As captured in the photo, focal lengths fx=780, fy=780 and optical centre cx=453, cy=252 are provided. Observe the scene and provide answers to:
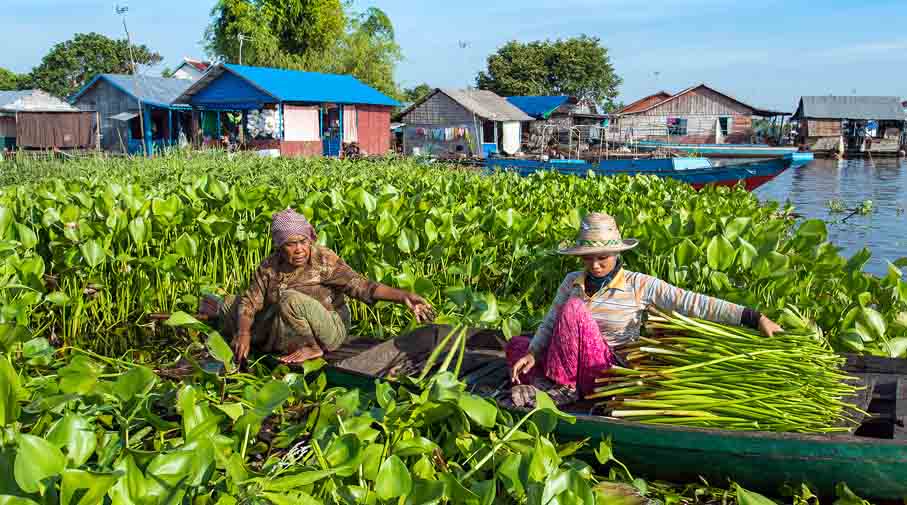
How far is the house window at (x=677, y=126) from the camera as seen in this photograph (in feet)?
129

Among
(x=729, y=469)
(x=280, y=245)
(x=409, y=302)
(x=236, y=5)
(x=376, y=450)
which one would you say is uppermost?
(x=236, y=5)

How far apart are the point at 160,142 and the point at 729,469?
93.0 feet

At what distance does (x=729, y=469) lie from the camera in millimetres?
2975

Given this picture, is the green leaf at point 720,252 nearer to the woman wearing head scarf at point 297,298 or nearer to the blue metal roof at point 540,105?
the woman wearing head scarf at point 297,298

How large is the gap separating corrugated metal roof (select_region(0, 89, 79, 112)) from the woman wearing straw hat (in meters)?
28.9

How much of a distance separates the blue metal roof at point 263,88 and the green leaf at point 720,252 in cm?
1991

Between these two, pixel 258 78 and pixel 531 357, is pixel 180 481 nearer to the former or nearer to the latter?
pixel 531 357

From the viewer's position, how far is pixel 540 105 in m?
33.6

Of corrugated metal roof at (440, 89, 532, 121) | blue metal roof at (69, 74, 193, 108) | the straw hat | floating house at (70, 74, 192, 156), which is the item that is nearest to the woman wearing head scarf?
the straw hat

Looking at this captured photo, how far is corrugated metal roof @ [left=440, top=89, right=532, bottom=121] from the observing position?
95.1 feet

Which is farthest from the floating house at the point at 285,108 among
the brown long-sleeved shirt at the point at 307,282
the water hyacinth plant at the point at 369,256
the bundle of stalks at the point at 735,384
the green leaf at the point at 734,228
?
the bundle of stalks at the point at 735,384

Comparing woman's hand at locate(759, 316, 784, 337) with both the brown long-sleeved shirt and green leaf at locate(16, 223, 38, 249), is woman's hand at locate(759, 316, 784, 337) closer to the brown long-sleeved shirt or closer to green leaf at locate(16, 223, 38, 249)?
the brown long-sleeved shirt

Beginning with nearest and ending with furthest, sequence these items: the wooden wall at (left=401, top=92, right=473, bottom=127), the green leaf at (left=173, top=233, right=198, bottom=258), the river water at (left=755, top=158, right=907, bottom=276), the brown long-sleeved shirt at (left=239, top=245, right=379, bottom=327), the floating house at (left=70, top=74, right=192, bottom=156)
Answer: the brown long-sleeved shirt at (left=239, top=245, right=379, bottom=327) < the green leaf at (left=173, top=233, right=198, bottom=258) < the river water at (left=755, top=158, right=907, bottom=276) < the floating house at (left=70, top=74, right=192, bottom=156) < the wooden wall at (left=401, top=92, right=473, bottom=127)

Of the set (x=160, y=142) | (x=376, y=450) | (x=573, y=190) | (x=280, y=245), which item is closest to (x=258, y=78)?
(x=160, y=142)
